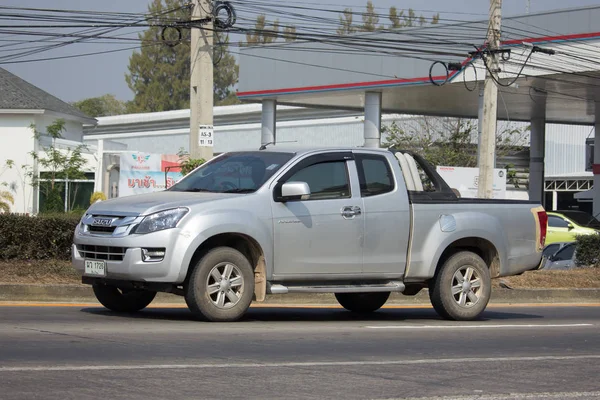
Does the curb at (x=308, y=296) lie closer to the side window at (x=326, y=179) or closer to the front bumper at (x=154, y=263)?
the front bumper at (x=154, y=263)

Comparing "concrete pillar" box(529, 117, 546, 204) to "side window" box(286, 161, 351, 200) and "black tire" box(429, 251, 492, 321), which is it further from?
"side window" box(286, 161, 351, 200)

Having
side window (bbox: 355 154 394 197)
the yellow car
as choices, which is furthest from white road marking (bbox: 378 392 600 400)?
the yellow car

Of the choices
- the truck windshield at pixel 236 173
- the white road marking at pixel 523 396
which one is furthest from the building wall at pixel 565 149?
the white road marking at pixel 523 396

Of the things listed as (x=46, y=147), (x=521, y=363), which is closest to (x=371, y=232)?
(x=521, y=363)

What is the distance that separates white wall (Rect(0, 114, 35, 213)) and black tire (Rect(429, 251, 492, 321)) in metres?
30.1

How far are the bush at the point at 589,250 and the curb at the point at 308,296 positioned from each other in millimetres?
3154

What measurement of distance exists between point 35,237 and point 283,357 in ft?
25.4

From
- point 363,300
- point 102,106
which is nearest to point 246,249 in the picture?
point 363,300

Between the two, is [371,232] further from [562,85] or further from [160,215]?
[562,85]

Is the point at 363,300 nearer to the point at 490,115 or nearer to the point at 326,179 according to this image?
the point at 326,179

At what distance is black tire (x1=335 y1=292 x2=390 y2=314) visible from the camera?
1287cm

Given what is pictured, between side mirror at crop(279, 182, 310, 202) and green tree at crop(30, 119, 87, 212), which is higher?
green tree at crop(30, 119, 87, 212)

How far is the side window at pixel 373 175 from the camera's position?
11414 millimetres

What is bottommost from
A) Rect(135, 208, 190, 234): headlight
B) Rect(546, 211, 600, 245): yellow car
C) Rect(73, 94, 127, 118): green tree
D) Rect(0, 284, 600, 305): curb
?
Rect(0, 284, 600, 305): curb
